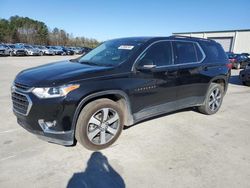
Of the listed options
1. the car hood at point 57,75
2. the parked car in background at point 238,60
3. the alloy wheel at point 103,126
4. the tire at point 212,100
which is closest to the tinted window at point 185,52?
the tire at point 212,100

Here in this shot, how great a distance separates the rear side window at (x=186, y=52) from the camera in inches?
183

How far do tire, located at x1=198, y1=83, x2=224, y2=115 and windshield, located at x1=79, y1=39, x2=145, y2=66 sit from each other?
2.35 m

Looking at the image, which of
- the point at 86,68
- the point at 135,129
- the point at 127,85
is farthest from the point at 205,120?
the point at 86,68

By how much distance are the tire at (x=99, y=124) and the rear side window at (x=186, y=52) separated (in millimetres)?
1730

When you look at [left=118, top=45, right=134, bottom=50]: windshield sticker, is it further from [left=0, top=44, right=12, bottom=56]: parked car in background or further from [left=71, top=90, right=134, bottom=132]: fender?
[left=0, top=44, right=12, bottom=56]: parked car in background

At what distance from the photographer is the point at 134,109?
4.05 m

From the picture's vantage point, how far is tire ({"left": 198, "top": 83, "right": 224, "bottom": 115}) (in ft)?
18.2

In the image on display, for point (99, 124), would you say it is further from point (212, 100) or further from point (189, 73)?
point (212, 100)

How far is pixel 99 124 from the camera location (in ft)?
12.2

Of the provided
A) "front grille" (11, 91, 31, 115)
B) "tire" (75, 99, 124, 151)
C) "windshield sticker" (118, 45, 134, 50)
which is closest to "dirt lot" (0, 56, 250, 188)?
"tire" (75, 99, 124, 151)

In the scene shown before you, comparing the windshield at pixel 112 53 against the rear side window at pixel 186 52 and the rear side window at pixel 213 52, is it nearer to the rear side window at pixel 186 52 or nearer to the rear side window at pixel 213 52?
the rear side window at pixel 186 52

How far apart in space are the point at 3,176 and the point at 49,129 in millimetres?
814

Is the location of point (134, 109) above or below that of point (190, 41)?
below

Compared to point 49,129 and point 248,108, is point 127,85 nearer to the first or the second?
point 49,129
